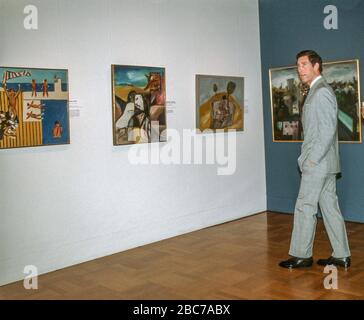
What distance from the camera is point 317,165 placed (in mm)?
5082

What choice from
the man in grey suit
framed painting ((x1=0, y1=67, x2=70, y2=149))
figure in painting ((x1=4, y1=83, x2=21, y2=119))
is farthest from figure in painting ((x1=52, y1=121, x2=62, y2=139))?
the man in grey suit

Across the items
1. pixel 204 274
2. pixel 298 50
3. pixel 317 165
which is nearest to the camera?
pixel 317 165

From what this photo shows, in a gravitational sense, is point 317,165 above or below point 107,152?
below

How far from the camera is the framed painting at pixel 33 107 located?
16.7 ft

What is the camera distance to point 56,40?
550 cm

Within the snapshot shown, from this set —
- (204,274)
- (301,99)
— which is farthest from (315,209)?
(301,99)

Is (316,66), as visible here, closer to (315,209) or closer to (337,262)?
(315,209)

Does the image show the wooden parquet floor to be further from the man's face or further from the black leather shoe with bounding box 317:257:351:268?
the man's face

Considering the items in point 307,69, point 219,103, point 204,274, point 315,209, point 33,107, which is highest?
point 307,69

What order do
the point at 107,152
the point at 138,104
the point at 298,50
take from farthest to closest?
the point at 298,50
the point at 138,104
the point at 107,152

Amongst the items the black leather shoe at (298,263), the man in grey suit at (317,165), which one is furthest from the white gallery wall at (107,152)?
the man in grey suit at (317,165)

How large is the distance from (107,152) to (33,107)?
112 centimetres

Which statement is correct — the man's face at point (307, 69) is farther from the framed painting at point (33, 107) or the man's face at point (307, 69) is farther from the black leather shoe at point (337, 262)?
the framed painting at point (33, 107)

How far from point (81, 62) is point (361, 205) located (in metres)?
4.46
